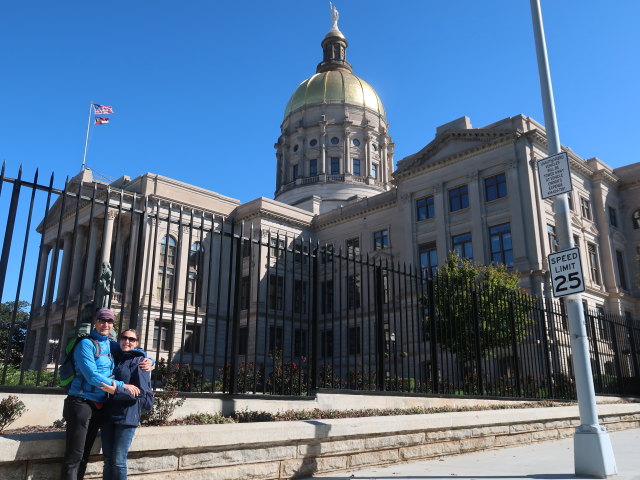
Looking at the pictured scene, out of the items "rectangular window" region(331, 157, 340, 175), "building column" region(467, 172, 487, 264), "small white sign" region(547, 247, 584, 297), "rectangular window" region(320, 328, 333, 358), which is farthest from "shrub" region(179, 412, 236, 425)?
"rectangular window" region(331, 157, 340, 175)

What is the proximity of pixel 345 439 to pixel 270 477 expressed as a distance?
4.36 ft

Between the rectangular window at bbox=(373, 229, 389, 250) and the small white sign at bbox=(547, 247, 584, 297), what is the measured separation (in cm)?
3773

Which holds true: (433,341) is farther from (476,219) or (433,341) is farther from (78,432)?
(476,219)

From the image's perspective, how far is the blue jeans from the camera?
207 inches

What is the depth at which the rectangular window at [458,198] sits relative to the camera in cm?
4056

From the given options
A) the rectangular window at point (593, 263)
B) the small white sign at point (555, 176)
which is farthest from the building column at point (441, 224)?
the small white sign at point (555, 176)

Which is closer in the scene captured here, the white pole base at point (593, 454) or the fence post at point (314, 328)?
the white pole base at point (593, 454)

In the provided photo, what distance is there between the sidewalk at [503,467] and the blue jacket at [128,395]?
2861mm

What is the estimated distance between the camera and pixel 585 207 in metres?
42.1

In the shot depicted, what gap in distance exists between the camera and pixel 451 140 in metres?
41.7

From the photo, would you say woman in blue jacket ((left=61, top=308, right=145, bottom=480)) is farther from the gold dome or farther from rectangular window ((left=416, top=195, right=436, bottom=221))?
the gold dome

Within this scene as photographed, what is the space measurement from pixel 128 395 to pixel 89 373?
43cm

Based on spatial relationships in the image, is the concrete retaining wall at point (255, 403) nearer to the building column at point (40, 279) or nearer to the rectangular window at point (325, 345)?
the rectangular window at point (325, 345)

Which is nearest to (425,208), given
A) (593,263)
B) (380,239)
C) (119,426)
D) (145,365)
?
(380,239)
